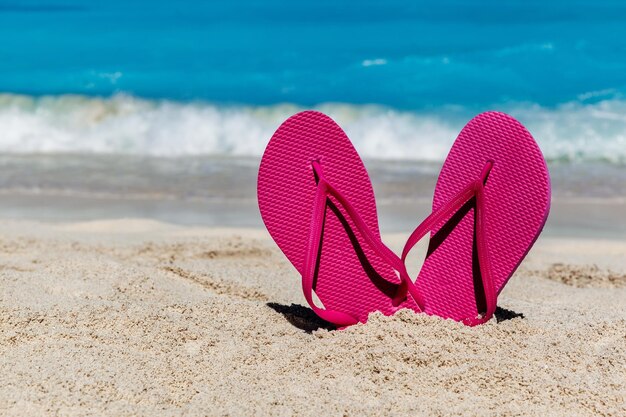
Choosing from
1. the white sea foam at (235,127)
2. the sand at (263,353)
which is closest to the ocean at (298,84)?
the white sea foam at (235,127)

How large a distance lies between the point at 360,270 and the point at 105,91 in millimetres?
10729

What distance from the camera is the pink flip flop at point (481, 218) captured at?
8.16 ft

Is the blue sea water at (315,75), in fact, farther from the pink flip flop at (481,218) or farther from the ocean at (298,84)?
the pink flip flop at (481,218)

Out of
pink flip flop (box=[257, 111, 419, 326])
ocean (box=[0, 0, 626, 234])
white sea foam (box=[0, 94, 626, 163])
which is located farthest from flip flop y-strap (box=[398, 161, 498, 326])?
white sea foam (box=[0, 94, 626, 163])

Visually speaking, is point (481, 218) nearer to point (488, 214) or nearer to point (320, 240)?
point (488, 214)

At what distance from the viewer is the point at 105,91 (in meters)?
12.7

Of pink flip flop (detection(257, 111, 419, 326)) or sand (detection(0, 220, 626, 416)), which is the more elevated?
pink flip flop (detection(257, 111, 419, 326))

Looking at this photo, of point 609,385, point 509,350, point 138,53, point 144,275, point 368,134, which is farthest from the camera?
point 138,53

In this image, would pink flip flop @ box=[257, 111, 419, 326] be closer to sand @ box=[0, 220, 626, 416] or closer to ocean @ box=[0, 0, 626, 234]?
sand @ box=[0, 220, 626, 416]

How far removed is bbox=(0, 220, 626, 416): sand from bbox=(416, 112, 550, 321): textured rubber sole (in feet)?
0.52

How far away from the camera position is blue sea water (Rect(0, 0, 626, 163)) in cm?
1077

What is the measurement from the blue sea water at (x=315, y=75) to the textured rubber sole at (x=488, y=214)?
7168mm

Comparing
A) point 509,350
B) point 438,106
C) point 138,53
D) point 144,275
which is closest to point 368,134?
point 438,106

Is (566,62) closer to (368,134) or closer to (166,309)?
(368,134)
